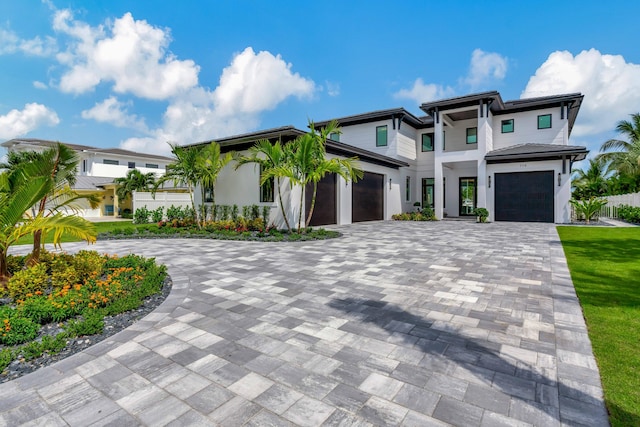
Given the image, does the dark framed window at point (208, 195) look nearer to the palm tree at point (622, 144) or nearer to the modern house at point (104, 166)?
the modern house at point (104, 166)

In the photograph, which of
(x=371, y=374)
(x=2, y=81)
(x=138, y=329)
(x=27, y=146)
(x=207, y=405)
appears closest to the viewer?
(x=207, y=405)

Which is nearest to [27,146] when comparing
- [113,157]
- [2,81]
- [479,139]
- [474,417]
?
[113,157]

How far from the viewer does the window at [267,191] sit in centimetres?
1308

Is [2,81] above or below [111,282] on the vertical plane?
above

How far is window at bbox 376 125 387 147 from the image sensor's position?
67.3 feet

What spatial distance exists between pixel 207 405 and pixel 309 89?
18079mm

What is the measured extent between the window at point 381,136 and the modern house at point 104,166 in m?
21.3

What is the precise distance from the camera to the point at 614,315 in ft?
12.3

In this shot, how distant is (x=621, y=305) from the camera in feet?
13.4

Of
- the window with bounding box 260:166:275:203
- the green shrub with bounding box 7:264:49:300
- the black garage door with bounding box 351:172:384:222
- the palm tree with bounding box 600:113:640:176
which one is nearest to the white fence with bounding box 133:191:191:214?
the window with bounding box 260:166:275:203

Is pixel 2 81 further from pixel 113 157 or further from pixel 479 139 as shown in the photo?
pixel 113 157

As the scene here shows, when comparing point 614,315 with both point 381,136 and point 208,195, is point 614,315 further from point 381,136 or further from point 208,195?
point 381,136

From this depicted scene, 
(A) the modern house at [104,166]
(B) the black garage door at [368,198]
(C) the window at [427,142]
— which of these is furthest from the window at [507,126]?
(A) the modern house at [104,166]

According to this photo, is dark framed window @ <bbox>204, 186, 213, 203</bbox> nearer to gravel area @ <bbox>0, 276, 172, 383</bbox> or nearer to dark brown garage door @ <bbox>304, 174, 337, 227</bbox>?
dark brown garage door @ <bbox>304, 174, 337, 227</bbox>
